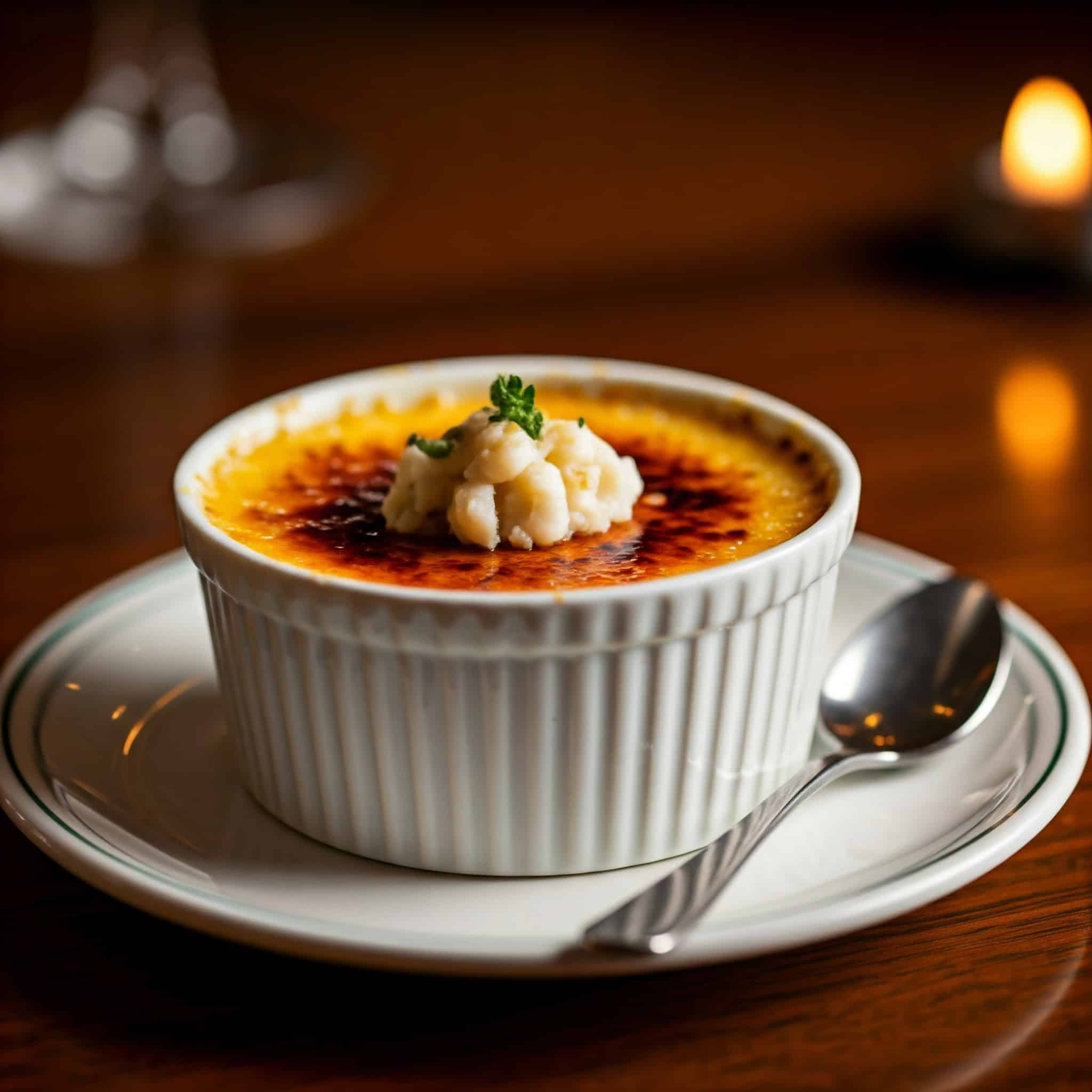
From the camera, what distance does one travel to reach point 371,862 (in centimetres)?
107

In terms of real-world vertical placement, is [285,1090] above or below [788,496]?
below

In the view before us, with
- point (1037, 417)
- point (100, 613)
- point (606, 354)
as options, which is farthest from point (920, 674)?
point (606, 354)

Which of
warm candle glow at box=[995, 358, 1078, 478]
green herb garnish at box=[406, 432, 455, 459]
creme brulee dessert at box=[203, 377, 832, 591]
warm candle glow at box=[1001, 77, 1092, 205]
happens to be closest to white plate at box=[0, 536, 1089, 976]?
creme brulee dessert at box=[203, 377, 832, 591]

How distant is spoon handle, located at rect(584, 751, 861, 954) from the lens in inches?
33.7

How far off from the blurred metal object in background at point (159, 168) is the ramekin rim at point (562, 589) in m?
1.59

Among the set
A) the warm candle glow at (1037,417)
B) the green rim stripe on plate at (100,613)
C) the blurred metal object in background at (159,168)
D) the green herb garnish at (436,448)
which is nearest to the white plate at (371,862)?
the green rim stripe on plate at (100,613)

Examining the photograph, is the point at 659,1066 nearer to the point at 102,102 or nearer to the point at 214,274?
the point at 214,274

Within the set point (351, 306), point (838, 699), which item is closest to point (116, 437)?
point (351, 306)

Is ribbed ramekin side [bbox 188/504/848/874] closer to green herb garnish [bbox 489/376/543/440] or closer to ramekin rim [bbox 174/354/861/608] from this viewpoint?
ramekin rim [bbox 174/354/861/608]

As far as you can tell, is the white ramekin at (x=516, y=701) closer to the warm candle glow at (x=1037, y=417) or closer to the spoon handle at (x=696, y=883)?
the spoon handle at (x=696, y=883)

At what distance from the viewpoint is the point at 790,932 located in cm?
87

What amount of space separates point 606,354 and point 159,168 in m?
1.44

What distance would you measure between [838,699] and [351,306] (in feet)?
4.96

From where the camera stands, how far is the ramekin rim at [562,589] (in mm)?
967
